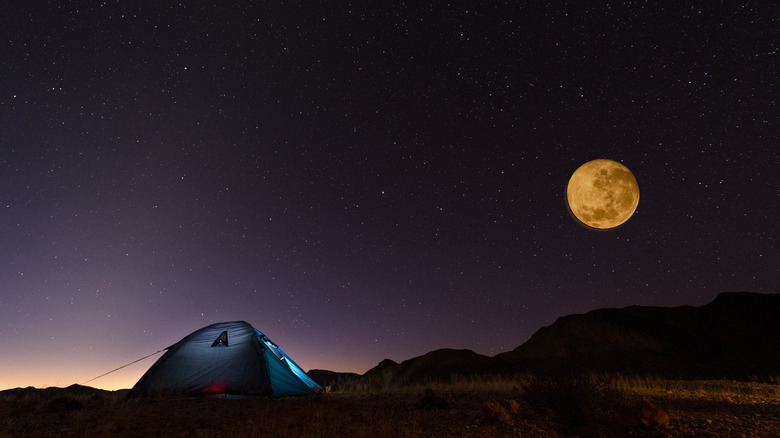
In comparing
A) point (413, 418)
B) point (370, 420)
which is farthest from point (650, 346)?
point (370, 420)

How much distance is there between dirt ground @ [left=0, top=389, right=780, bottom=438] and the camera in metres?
6.66

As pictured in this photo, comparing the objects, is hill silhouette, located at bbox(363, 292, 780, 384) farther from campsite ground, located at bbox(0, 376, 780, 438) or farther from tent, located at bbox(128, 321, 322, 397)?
campsite ground, located at bbox(0, 376, 780, 438)

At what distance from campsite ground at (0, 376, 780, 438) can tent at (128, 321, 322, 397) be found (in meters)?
1.28

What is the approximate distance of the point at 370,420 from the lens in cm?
754

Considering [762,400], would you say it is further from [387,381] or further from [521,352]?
[521,352]

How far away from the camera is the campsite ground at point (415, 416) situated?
264 inches

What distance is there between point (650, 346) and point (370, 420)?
47.5 meters

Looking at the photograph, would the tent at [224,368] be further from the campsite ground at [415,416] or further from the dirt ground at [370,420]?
the dirt ground at [370,420]

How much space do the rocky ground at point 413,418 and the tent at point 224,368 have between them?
5.12ft

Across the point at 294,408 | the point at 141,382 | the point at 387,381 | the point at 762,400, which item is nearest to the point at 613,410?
the point at 762,400

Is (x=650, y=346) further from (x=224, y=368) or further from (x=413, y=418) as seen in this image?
(x=224, y=368)

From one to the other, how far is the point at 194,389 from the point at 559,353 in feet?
152

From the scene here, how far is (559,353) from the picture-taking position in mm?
47281

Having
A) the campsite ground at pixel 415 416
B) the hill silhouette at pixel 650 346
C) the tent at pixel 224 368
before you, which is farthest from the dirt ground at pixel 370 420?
the hill silhouette at pixel 650 346
